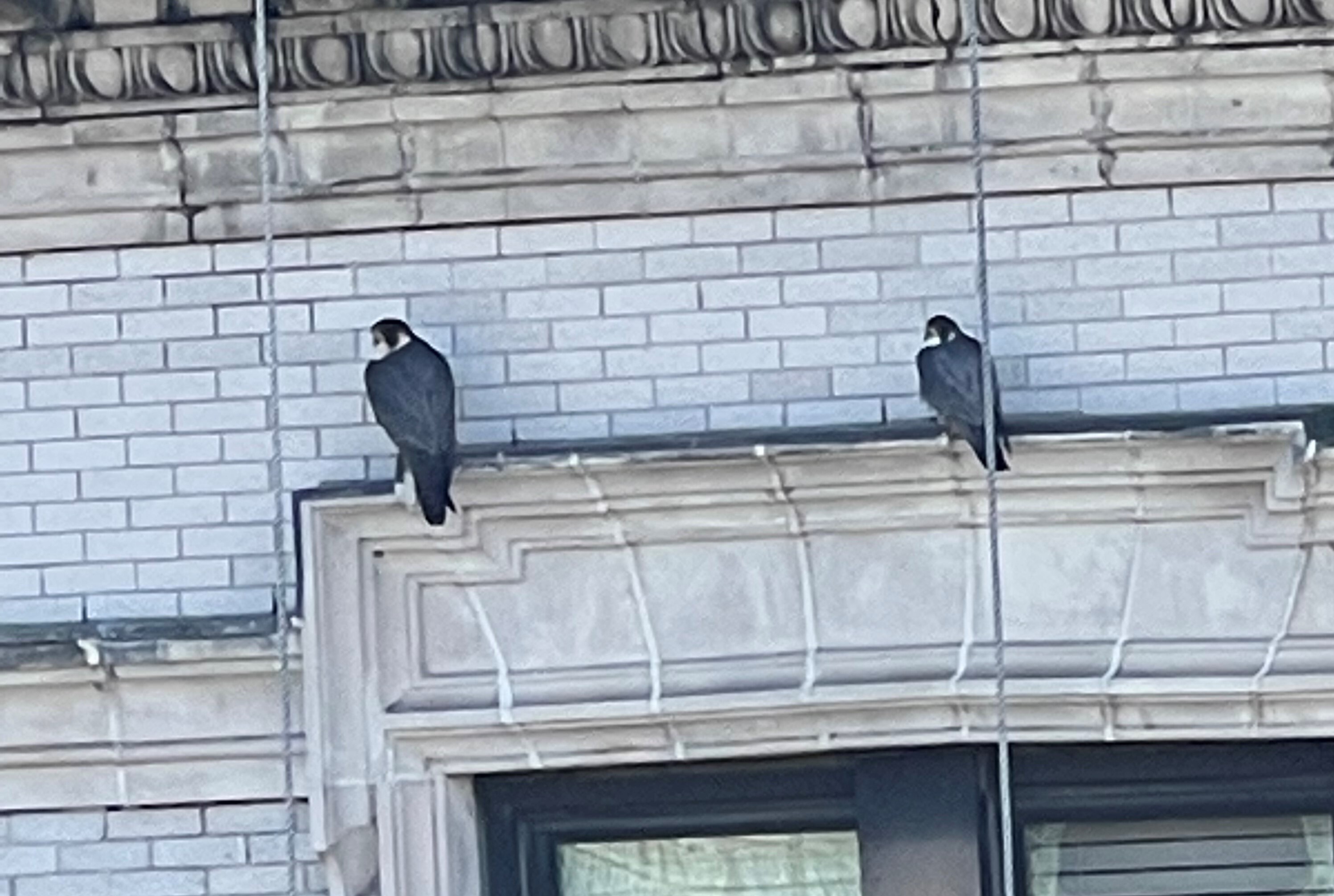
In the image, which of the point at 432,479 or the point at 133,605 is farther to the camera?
the point at 133,605

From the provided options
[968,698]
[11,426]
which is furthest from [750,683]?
[11,426]

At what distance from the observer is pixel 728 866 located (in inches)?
309

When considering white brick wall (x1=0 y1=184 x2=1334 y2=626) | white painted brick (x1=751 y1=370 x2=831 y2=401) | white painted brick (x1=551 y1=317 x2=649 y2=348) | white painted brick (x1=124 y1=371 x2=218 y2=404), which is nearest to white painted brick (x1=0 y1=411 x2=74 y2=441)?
white brick wall (x1=0 y1=184 x2=1334 y2=626)

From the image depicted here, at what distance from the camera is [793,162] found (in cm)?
773

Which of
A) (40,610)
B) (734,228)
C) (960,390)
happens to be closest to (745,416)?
(734,228)

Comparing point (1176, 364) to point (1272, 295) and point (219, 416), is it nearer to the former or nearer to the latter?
point (1272, 295)

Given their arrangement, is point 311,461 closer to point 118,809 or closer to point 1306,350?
point 118,809

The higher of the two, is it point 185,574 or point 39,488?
point 39,488

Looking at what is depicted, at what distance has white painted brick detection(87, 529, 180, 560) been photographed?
25.6 ft

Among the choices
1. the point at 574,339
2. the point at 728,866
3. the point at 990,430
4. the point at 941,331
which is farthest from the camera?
the point at 728,866

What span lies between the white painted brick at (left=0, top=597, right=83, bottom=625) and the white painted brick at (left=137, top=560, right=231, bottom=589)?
12 centimetres

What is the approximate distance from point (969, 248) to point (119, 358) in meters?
1.39

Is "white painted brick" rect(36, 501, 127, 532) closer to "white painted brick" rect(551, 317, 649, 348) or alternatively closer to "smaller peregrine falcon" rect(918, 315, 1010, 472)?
"white painted brick" rect(551, 317, 649, 348)

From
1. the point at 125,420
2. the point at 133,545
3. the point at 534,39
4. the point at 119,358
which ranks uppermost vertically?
the point at 534,39
